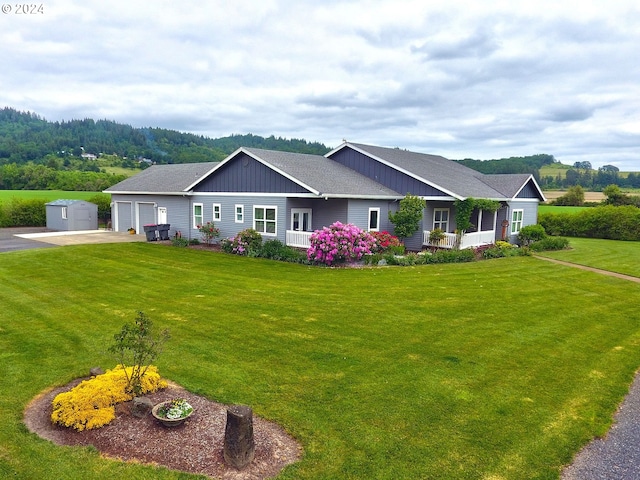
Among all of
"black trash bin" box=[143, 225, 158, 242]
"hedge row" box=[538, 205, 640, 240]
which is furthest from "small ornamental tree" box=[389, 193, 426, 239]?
"hedge row" box=[538, 205, 640, 240]

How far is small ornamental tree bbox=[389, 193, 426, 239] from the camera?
70.9ft

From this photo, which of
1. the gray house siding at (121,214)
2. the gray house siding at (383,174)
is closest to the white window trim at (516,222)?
the gray house siding at (383,174)

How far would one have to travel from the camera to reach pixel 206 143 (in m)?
98.5

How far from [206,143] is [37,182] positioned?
4199 centimetres

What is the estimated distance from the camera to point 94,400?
580 cm

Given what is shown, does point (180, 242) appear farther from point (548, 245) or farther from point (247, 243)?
point (548, 245)

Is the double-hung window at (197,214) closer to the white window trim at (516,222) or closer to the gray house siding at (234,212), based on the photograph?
the gray house siding at (234,212)

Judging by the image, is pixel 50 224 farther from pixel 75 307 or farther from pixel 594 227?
pixel 594 227

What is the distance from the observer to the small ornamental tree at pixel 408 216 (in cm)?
2161

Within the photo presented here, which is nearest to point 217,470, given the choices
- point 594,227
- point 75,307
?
point 75,307

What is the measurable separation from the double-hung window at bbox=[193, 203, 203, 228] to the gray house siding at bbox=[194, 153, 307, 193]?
1085 mm

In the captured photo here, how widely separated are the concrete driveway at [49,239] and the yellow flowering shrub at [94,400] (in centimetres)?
1889

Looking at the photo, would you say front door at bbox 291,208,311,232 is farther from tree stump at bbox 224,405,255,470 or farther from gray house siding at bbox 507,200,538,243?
tree stump at bbox 224,405,255,470

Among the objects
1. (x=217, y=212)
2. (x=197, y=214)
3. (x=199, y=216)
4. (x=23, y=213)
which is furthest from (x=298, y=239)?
(x=23, y=213)
